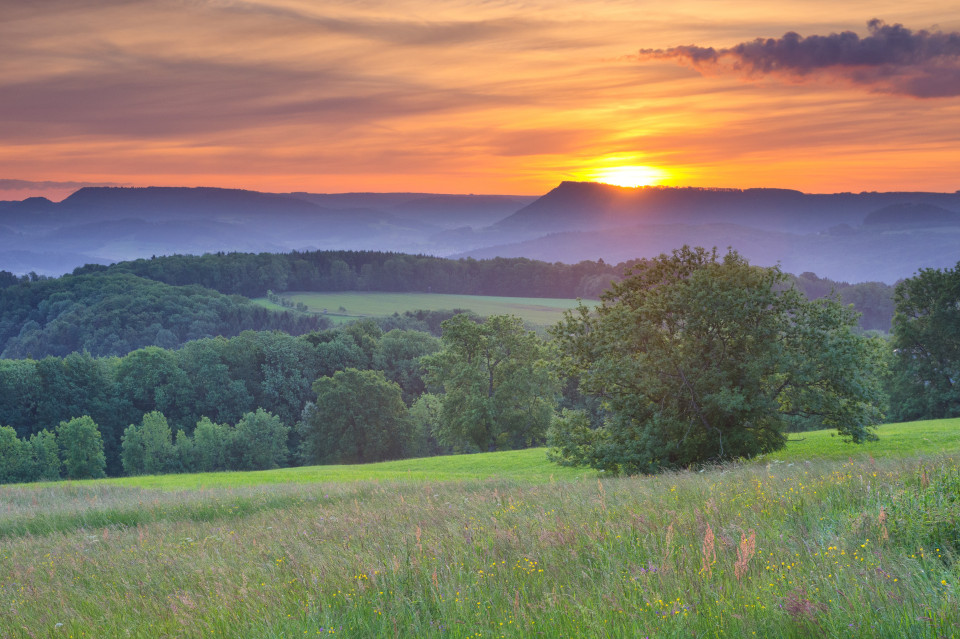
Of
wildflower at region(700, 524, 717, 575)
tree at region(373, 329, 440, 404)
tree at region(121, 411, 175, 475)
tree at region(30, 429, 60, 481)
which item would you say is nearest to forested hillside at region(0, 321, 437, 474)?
tree at region(373, 329, 440, 404)

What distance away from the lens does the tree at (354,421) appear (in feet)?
223

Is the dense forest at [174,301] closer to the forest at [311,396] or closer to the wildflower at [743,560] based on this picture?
the forest at [311,396]

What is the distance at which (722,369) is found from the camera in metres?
21.0

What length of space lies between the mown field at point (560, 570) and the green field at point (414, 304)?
130632mm

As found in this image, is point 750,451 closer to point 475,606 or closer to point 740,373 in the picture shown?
point 740,373

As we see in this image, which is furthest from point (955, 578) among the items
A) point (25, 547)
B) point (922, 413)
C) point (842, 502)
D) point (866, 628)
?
point (922, 413)

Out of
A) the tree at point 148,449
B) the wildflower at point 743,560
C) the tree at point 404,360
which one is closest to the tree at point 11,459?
the tree at point 148,449

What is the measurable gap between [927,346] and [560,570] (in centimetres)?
5227

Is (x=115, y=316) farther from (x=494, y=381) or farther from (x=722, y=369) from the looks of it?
(x=722, y=369)

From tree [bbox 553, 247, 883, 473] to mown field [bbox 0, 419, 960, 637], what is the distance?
32.5 feet

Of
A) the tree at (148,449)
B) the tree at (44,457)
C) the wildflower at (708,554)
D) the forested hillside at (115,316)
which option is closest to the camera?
the wildflower at (708,554)

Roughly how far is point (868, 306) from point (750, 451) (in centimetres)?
16289

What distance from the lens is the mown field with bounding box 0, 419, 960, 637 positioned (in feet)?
15.6

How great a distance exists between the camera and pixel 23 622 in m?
6.82
